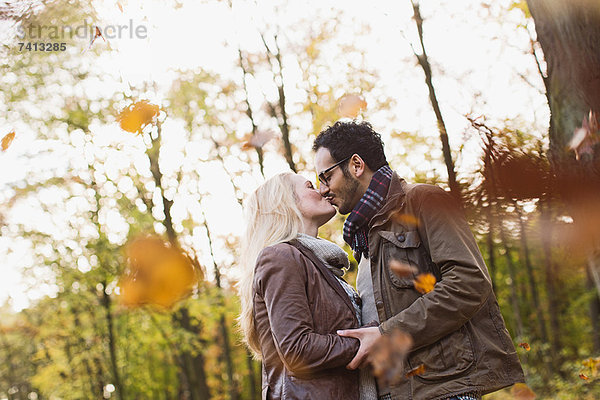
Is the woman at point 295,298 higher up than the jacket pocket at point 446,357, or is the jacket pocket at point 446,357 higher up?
the woman at point 295,298

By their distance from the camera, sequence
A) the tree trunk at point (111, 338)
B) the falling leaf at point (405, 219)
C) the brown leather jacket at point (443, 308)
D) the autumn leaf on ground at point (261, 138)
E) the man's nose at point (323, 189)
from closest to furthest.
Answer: the brown leather jacket at point (443, 308) < the falling leaf at point (405, 219) < the man's nose at point (323, 189) < the autumn leaf on ground at point (261, 138) < the tree trunk at point (111, 338)

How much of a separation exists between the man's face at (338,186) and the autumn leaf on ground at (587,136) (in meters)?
1.08

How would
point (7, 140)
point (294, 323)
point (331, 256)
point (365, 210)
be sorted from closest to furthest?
point (294, 323)
point (365, 210)
point (331, 256)
point (7, 140)

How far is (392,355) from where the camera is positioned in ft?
7.82

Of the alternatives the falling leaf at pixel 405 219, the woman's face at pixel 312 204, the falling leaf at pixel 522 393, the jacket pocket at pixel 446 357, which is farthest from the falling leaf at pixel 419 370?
the falling leaf at pixel 522 393

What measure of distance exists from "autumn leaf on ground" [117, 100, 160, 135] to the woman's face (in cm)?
874

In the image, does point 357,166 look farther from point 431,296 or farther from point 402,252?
point 431,296

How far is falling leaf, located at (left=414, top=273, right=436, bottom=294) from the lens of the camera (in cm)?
249

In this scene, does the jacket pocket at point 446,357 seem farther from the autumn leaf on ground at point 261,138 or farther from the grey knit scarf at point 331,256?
the autumn leaf on ground at point 261,138

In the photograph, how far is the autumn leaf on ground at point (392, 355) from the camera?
2.37 meters

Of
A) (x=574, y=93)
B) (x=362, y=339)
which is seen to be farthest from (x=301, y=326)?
(x=574, y=93)

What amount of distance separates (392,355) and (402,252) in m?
0.48

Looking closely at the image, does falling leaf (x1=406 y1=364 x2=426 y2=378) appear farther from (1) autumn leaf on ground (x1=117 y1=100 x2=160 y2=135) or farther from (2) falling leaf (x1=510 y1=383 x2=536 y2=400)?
(2) falling leaf (x1=510 y1=383 x2=536 y2=400)

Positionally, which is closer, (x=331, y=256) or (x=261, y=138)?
(x=331, y=256)
